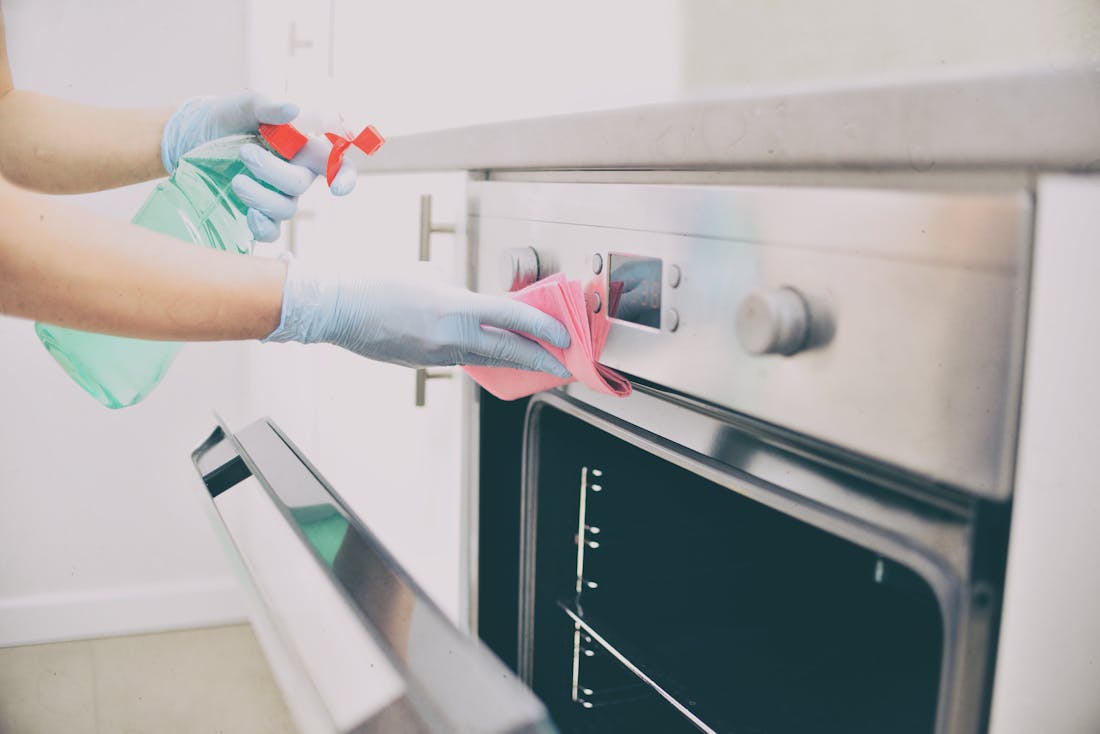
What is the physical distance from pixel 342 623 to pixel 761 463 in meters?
0.37

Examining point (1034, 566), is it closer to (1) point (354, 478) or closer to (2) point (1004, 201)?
(2) point (1004, 201)

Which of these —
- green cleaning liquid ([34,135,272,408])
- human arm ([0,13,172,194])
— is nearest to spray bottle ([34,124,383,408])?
green cleaning liquid ([34,135,272,408])

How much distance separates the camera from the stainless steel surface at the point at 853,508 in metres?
0.52

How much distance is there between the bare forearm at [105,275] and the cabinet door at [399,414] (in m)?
0.16

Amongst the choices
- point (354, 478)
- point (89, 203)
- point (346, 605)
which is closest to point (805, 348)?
point (346, 605)

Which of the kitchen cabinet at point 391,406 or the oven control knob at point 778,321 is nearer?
the oven control knob at point 778,321

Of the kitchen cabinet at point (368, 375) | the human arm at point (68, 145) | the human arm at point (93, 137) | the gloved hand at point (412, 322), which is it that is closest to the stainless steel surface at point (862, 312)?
the gloved hand at point (412, 322)

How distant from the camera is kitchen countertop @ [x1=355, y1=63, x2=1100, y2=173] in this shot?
0.46 meters

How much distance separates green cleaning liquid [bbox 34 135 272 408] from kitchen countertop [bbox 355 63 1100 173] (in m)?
0.66

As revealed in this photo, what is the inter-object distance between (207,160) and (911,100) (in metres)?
1.12

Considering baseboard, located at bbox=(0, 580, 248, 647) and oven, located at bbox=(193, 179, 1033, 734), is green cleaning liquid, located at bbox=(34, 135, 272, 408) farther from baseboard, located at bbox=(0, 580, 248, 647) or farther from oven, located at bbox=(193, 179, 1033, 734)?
baseboard, located at bbox=(0, 580, 248, 647)

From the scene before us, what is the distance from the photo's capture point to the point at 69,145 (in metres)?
1.49

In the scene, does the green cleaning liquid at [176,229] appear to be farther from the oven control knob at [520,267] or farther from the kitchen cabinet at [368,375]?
the oven control knob at [520,267]

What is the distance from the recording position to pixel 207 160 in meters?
1.36
